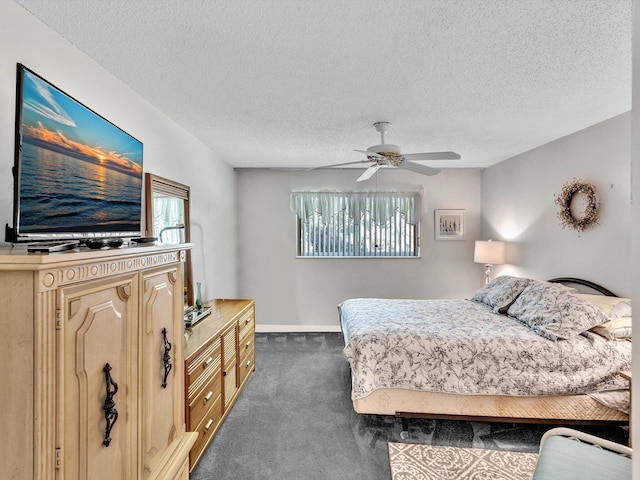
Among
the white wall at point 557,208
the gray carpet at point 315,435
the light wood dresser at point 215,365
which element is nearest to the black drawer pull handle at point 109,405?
the light wood dresser at point 215,365

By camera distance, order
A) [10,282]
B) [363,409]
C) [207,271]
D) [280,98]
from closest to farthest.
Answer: [10,282], [280,98], [363,409], [207,271]

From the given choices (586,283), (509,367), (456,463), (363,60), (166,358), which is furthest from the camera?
(586,283)

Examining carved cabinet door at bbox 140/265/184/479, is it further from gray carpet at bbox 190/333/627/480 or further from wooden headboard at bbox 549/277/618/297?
wooden headboard at bbox 549/277/618/297

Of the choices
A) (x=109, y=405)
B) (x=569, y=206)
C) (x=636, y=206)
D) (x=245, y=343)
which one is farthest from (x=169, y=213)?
(x=569, y=206)

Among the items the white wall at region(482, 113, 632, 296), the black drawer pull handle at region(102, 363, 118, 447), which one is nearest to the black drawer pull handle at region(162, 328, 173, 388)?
the black drawer pull handle at region(102, 363, 118, 447)

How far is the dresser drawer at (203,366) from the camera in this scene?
2.15 meters

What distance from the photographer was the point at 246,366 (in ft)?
11.4

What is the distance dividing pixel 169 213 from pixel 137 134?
0.70m

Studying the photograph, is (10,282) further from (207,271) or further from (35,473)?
(207,271)

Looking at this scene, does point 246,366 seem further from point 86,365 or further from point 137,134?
point 86,365

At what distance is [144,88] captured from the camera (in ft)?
7.73

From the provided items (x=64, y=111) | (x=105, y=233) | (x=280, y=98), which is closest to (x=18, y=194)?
(x=64, y=111)

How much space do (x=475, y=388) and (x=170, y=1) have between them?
118 inches

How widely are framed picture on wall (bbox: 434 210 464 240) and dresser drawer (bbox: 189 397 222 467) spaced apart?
3936 mm
